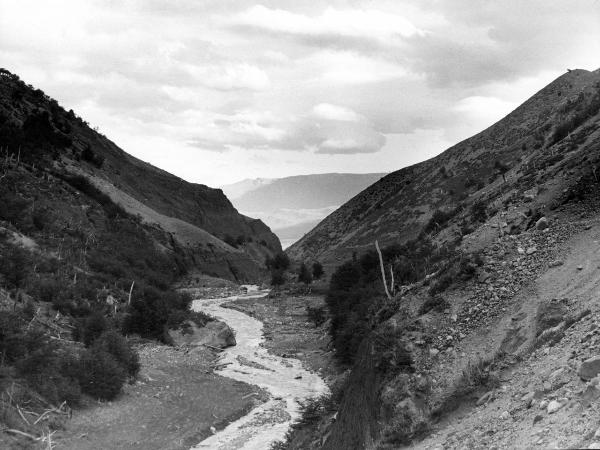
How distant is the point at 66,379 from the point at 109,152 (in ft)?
281

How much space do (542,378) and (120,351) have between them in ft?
76.6

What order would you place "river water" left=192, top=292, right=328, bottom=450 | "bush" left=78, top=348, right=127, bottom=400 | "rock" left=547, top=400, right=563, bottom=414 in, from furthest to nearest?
"bush" left=78, top=348, right=127, bottom=400, "river water" left=192, top=292, right=328, bottom=450, "rock" left=547, top=400, right=563, bottom=414

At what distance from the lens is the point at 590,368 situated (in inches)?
351

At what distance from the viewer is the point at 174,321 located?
128ft

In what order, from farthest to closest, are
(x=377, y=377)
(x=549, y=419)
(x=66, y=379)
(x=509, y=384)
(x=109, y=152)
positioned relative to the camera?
(x=109, y=152) → (x=66, y=379) → (x=377, y=377) → (x=509, y=384) → (x=549, y=419)

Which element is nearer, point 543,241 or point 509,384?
point 509,384

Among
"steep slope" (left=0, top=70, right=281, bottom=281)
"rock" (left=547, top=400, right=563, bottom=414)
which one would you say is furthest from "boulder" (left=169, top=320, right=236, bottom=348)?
"rock" (left=547, top=400, right=563, bottom=414)

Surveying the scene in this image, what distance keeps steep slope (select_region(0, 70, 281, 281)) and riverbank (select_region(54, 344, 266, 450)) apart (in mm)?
28793

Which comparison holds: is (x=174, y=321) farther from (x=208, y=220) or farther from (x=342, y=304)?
(x=208, y=220)

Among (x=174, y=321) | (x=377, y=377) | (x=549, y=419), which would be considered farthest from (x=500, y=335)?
(x=174, y=321)

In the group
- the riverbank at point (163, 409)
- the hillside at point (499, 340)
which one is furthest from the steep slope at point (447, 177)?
the riverbank at point (163, 409)

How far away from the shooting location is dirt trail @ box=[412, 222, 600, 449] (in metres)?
8.15

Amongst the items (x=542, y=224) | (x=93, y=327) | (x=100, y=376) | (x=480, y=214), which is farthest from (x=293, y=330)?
(x=542, y=224)

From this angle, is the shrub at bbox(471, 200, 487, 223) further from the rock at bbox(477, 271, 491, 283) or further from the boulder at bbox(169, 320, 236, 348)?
the boulder at bbox(169, 320, 236, 348)
